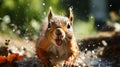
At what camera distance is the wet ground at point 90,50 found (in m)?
6.82

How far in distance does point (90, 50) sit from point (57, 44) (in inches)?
97.2

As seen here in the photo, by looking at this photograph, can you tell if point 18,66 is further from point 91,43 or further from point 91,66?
point 91,43

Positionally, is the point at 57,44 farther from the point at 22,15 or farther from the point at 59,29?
the point at 22,15

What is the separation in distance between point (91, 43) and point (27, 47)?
4.82 ft

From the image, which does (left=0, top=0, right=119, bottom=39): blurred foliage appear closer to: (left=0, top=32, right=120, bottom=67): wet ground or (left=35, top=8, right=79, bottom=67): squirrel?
(left=0, top=32, right=120, bottom=67): wet ground

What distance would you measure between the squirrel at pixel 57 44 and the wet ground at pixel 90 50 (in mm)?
300

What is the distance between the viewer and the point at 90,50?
8.39 m

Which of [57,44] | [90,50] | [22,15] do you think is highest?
[22,15]

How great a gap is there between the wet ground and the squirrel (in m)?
0.30

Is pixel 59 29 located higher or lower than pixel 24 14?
lower

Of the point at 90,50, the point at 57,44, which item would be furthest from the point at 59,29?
the point at 90,50

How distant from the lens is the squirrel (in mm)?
5930

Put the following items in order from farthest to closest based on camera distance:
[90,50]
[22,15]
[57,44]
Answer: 1. [22,15]
2. [90,50]
3. [57,44]

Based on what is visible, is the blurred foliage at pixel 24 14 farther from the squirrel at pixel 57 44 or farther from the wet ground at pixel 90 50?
the squirrel at pixel 57 44
